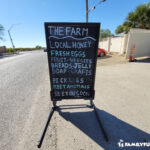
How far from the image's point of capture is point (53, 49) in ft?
5.19

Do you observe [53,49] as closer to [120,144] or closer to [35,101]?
[35,101]

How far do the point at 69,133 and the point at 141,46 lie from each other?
10.5m

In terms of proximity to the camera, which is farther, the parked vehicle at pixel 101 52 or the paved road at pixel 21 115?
the parked vehicle at pixel 101 52

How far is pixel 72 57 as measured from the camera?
1651mm

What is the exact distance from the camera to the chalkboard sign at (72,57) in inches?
58.1

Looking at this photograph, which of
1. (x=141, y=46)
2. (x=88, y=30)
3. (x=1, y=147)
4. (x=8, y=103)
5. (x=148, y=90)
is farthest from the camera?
(x=141, y=46)

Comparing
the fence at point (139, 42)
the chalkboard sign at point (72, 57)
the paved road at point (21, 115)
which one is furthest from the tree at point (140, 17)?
the paved road at point (21, 115)

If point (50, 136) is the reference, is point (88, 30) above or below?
above

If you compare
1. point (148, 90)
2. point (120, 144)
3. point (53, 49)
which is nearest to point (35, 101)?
point (53, 49)

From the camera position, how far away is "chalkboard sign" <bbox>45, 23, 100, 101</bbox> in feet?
4.84

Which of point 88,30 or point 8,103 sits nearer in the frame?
point 88,30

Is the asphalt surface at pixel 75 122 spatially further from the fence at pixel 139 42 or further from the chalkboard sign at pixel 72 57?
the fence at pixel 139 42

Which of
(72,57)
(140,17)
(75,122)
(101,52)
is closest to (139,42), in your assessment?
(101,52)

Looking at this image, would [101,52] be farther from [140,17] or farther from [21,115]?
[140,17]
